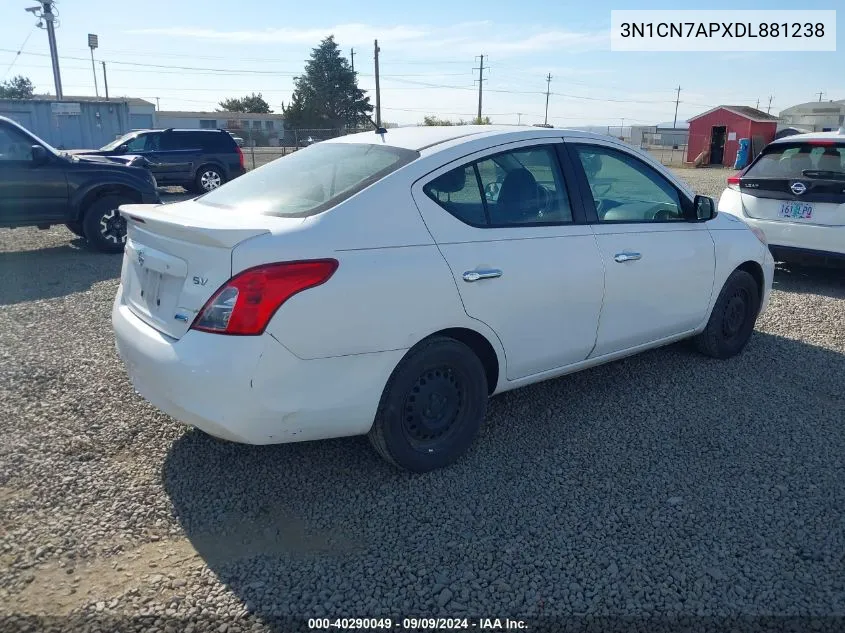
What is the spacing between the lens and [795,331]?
5.86 meters

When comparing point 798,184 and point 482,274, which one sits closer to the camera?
point 482,274

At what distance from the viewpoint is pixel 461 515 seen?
10.1ft

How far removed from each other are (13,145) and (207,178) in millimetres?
8207

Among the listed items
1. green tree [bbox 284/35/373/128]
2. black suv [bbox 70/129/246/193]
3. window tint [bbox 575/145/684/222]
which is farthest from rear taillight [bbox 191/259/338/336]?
green tree [bbox 284/35/373/128]

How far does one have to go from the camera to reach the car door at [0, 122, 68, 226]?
8930 mm

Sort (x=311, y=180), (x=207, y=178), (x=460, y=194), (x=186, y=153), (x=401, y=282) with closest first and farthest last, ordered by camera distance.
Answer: (x=401, y=282)
(x=460, y=194)
(x=311, y=180)
(x=186, y=153)
(x=207, y=178)

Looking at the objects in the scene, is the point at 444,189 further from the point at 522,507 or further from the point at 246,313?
the point at 522,507

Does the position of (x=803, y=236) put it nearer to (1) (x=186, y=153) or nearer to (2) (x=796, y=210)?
(2) (x=796, y=210)

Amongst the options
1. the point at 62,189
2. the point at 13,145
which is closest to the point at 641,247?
the point at 62,189

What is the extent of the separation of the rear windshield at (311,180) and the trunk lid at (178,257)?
15 cm

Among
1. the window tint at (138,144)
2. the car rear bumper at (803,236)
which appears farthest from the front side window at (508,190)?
the window tint at (138,144)

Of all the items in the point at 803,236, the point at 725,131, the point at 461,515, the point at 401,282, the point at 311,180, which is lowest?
the point at 461,515

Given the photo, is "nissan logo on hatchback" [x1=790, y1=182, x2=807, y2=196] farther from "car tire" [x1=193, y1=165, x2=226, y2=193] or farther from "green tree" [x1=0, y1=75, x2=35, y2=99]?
"green tree" [x1=0, y1=75, x2=35, y2=99]

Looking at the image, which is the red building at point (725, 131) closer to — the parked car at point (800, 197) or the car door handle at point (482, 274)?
the parked car at point (800, 197)
